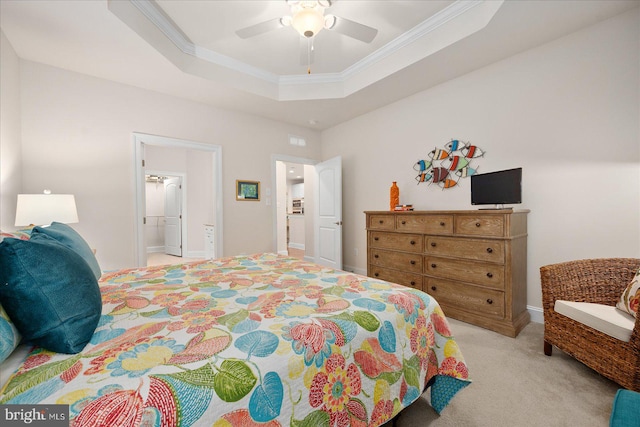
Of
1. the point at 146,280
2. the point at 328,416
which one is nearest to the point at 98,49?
the point at 146,280

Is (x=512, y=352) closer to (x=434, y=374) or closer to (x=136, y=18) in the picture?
(x=434, y=374)

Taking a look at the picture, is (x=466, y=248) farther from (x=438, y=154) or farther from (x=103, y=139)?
(x=103, y=139)

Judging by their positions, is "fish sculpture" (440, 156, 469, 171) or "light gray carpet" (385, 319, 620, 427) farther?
"fish sculpture" (440, 156, 469, 171)

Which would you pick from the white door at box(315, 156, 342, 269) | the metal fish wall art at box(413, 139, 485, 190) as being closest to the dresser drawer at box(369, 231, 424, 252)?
the metal fish wall art at box(413, 139, 485, 190)

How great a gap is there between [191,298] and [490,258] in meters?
2.51

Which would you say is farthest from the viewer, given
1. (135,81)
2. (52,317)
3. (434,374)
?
(135,81)

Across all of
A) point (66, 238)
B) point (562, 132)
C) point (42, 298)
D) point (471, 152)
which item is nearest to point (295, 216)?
point (471, 152)

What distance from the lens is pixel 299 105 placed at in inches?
153

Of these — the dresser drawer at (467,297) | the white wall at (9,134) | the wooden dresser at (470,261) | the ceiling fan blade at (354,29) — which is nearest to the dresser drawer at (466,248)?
the wooden dresser at (470,261)

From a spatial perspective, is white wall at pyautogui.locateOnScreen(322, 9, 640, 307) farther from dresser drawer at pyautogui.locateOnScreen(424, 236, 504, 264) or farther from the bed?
the bed

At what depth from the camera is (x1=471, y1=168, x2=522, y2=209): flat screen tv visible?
239cm

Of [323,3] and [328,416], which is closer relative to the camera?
[328,416]

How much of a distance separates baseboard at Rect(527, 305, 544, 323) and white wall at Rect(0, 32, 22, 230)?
4947 millimetres

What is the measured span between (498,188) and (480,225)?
421mm
